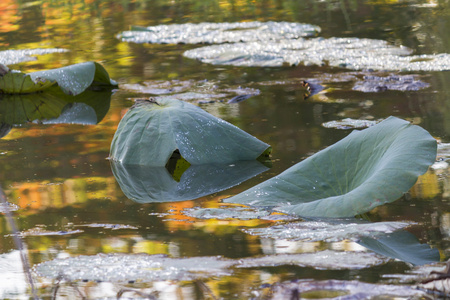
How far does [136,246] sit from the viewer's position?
1.48 metres

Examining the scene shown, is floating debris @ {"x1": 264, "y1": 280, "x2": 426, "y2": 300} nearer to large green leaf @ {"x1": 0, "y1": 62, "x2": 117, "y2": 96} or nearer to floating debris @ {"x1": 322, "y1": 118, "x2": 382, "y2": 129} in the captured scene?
floating debris @ {"x1": 322, "y1": 118, "x2": 382, "y2": 129}

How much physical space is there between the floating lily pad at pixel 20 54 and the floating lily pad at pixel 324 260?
10.2 ft

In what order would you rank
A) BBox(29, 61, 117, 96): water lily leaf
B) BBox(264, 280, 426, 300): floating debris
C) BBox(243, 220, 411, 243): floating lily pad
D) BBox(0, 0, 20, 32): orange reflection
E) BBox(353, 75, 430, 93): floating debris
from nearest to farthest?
BBox(264, 280, 426, 300): floating debris < BBox(243, 220, 411, 243): floating lily pad < BBox(353, 75, 430, 93): floating debris < BBox(29, 61, 117, 96): water lily leaf < BBox(0, 0, 20, 32): orange reflection

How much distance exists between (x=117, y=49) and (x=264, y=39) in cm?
87

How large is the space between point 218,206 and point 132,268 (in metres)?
0.45

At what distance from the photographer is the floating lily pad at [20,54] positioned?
420 centimetres

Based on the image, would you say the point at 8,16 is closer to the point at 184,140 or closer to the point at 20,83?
the point at 20,83

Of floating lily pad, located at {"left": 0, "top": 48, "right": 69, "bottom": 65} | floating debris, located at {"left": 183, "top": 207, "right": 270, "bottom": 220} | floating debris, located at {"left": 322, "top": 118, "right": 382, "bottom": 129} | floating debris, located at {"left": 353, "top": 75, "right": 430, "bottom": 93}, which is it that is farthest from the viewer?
floating lily pad, located at {"left": 0, "top": 48, "right": 69, "bottom": 65}

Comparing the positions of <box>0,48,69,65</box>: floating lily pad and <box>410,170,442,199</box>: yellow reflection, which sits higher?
<box>410,170,442,199</box>: yellow reflection

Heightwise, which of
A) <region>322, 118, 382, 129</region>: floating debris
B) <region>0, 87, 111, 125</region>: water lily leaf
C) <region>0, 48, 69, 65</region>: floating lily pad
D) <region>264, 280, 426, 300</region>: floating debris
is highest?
<region>264, 280, 426, 300</region>: floating debris

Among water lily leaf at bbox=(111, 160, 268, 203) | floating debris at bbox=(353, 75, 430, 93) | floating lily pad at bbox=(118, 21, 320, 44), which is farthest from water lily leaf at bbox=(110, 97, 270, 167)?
floating lily pad at bbox=(118, 21, 320, 44)

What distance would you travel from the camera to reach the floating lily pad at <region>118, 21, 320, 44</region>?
14.4 ft

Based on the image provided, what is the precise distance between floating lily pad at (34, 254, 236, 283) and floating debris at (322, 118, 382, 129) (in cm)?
108

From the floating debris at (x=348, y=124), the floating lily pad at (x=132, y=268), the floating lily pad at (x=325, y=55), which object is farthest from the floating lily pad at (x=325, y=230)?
the floating lily pad at (x=325, y=55)
